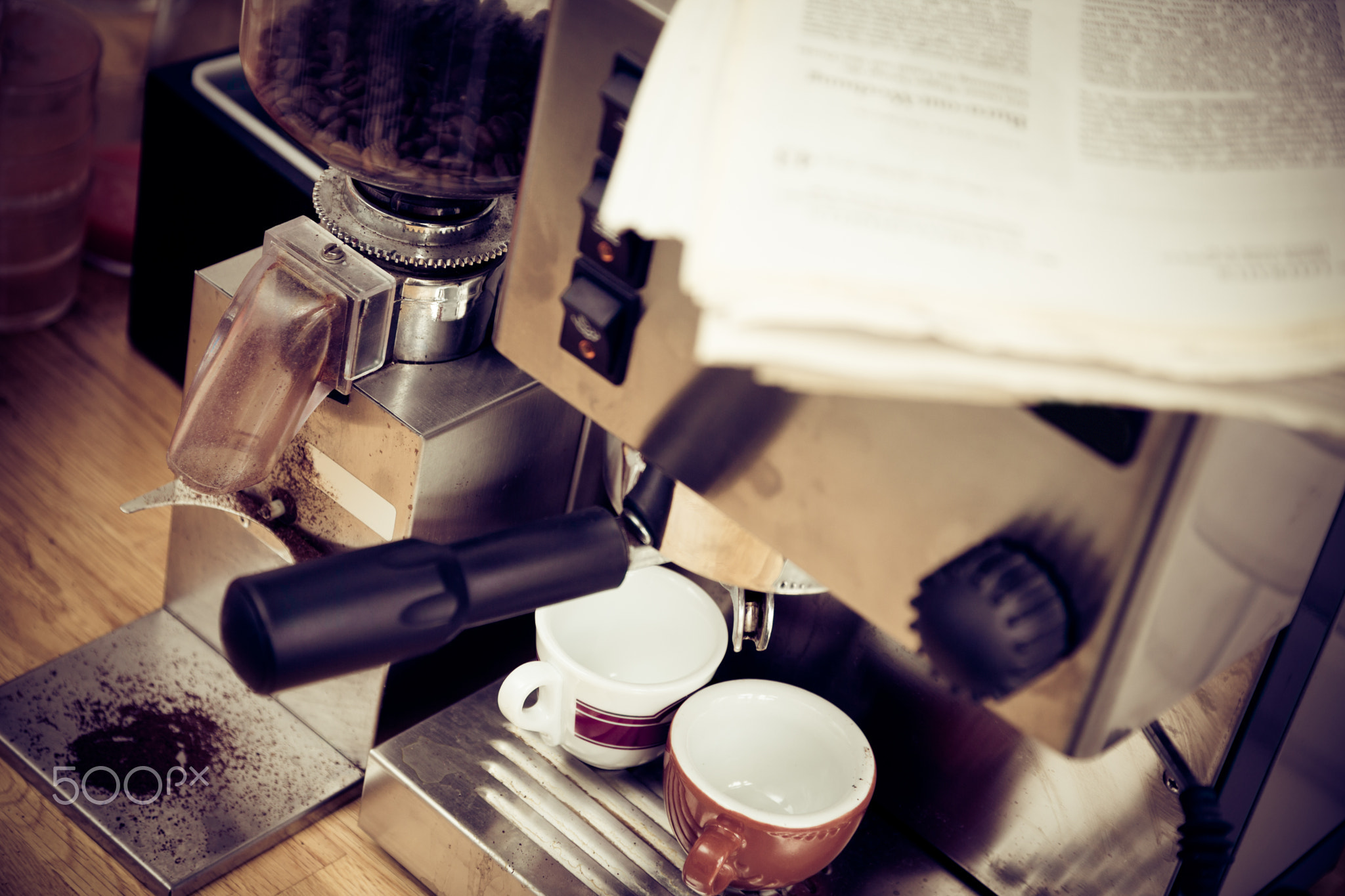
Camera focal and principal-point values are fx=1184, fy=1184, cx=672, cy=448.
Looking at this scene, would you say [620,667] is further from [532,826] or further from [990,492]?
[990,492]

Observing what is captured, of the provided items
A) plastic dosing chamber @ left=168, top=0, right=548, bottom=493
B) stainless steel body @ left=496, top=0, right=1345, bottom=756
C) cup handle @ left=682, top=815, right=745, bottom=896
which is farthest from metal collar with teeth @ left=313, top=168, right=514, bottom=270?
cup handle @ left=682, top=815, right=745, bottom=896

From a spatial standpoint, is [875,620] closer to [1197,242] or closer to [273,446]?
[1197,242]

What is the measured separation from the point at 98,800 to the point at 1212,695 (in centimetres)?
42

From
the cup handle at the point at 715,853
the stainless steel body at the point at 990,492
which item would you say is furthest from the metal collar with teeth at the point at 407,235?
the cup handle at the point at 715,853

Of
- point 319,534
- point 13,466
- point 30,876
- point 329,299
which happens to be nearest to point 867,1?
point 329,299

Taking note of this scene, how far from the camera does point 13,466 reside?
2.09 feet

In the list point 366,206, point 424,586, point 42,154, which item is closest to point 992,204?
point 424,586

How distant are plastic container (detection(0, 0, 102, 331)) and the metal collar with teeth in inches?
14.0

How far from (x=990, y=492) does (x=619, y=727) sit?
25 centimetres

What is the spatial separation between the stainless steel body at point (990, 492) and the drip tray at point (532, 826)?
206 mm

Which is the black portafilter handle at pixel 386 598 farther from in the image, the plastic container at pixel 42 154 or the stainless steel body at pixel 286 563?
the plastic container at pixel 42 154

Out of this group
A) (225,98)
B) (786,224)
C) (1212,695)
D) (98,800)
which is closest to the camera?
(786,224)

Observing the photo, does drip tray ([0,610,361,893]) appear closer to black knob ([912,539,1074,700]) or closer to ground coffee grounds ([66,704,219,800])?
ground coffee grounds ([66,704,219,800])

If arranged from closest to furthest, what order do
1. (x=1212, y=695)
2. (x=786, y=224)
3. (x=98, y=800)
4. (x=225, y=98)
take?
(x=786, y=224) → (x=1212, y=695) → (x=98, y=800) → (x=225, y=98)
